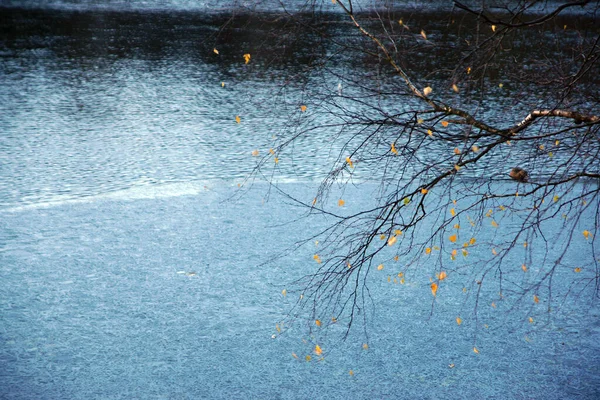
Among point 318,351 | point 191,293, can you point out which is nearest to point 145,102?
point 191,293

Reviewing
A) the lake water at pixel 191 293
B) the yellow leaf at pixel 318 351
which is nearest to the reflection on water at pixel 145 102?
the lake water at pixel 191 293

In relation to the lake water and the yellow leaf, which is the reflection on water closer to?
the lake water

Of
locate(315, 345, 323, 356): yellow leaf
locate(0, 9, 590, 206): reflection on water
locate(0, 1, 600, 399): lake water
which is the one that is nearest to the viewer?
locate(0, 1, 600, 399): lake water

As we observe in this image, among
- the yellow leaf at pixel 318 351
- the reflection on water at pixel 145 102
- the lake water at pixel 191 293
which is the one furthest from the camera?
the reflection on water at pixel 145 102

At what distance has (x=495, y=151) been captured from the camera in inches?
317

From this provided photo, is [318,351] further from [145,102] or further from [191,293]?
[145,102]

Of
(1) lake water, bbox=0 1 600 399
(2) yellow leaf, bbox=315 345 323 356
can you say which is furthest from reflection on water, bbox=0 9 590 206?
(2) yellow leaf, bbox=315 345 323 356

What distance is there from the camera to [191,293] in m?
4.70

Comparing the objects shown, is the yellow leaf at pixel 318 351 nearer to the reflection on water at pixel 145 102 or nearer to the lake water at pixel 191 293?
the lake water at pixel 191 293

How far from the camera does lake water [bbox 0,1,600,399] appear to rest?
3.79 m

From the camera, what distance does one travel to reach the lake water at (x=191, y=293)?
3.79m

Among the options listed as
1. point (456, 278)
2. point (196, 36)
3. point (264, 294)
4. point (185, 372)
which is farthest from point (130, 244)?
point (196, 36)

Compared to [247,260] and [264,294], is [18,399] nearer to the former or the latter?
[264,294]

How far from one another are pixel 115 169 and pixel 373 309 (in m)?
3.64
